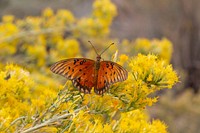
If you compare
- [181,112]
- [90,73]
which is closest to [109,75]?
→ [90,73]

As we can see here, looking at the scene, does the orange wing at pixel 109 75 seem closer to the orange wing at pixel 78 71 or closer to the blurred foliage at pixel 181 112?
the orange wing at pixel 78 71

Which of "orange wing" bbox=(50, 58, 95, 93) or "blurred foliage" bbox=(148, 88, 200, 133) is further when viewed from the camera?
"blurred foliage" bbox=(148, 88, 200, 133)

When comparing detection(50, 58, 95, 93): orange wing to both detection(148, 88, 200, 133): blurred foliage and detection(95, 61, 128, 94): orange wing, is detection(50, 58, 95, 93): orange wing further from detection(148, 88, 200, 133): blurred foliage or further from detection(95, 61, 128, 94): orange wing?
detection(148, 88, 200, 133): blurred foliage

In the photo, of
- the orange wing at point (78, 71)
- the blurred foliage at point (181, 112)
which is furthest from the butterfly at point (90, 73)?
the blurred foliage at point (181, 112)

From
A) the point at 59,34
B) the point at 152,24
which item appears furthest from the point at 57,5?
the point at 59,34

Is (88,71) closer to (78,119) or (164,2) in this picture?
(78,119)

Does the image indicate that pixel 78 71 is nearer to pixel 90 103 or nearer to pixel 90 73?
pixel 90 73

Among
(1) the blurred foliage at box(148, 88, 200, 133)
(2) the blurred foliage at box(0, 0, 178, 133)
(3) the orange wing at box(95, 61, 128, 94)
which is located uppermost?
(3) the orange wing at box(95, 61, 128, 94)

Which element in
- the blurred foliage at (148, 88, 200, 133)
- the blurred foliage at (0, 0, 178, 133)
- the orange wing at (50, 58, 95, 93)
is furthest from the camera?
the blurred foliage at (148, 88, 200, 133)

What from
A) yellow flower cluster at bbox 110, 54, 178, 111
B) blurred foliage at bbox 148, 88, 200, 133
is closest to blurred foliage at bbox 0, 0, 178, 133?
yellow flower cluster at bbox 110, 54, 178, 111
